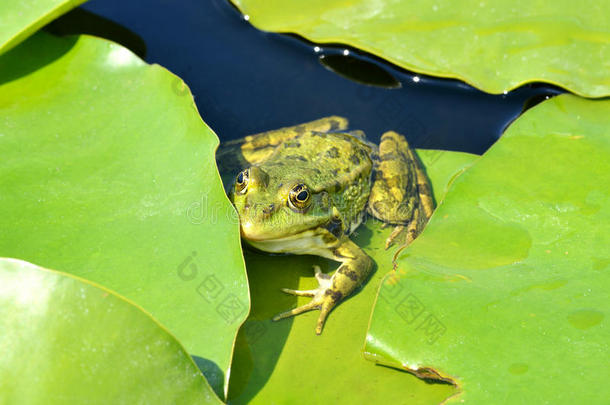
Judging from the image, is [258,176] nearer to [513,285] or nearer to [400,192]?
[400,192]

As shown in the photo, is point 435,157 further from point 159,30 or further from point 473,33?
point 159,30

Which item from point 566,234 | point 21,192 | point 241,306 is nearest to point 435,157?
point 566,234

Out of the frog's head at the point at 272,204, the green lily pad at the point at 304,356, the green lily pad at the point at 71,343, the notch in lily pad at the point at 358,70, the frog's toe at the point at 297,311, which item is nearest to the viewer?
the green lily pad at the point at 71,343

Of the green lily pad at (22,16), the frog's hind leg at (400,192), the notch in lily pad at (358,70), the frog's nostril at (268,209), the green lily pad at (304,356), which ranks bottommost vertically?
the green lily pad at (304,356)

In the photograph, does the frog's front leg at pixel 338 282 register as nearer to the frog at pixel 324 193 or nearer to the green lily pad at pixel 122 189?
the frog at pixel 324 193

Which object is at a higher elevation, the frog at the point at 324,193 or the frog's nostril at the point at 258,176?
the frog's nostril at the point at 258,176

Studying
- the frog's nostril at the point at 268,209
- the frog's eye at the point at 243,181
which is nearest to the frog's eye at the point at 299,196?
the frog's nostril at the point at 268,209

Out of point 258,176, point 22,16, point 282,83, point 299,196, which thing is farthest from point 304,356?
point 22,16
